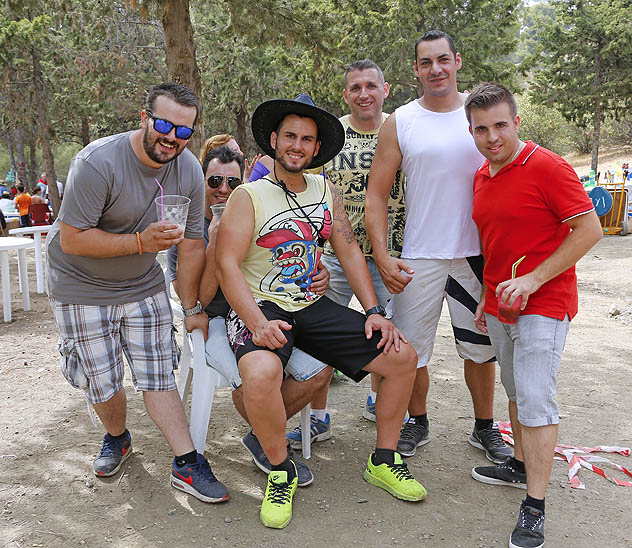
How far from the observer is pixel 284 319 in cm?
324

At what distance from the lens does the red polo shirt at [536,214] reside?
274 centimetres

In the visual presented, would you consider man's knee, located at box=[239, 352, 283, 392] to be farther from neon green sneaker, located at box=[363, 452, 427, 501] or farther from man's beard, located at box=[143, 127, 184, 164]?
man's beard, located at box=[143, 127, 184, 164]

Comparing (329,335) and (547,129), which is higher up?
(547,129)

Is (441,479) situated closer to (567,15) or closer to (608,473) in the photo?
(608,473)

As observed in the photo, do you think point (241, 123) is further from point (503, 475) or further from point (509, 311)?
point (509, 311)

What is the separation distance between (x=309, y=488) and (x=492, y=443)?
3.74 ft

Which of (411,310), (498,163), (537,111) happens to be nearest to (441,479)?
(411,310)

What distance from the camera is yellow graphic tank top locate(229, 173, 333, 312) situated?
324cm

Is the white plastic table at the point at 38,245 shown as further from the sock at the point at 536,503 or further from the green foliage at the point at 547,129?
the green foliage at the point at 547,129

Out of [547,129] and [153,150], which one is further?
[547,129]

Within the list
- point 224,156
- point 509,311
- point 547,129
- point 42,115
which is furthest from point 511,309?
point 547,129

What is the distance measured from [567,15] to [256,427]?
2778 centimetres

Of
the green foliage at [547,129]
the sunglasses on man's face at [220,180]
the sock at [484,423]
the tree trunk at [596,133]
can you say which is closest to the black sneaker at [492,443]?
the sock at [484,423]

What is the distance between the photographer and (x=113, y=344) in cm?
335
